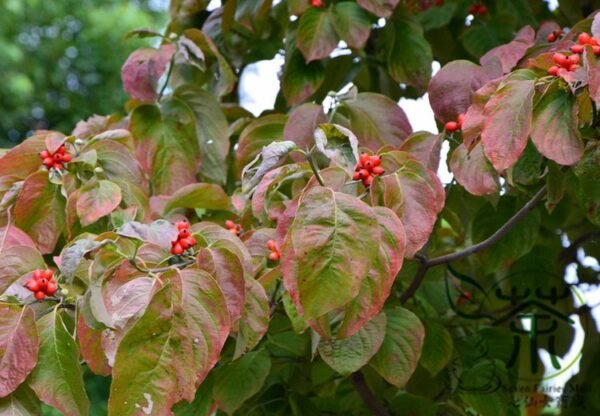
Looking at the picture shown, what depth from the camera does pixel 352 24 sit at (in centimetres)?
161

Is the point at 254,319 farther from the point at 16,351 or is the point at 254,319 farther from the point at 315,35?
the point at 315,35

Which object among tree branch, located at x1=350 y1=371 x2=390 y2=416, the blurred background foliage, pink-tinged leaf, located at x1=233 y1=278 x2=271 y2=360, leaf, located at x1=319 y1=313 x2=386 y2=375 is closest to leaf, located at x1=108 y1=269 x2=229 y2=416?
pink-tinged leaf, located at x1=233 y1=278 x2=271 y2=360

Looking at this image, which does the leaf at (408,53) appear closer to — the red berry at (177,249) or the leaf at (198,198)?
the leaf at (198,198)

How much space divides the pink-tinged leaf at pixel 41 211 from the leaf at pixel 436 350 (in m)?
0.58

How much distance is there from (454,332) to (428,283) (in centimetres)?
10

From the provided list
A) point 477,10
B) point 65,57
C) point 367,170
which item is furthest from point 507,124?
point 65,57

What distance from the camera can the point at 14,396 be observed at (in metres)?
1.12

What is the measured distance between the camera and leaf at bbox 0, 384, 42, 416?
111cm

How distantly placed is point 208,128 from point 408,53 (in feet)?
1.19

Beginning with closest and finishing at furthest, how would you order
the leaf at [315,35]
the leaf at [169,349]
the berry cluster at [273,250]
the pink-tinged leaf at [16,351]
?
the leaf at [169,349] → the pink-tinged leaf at [16,351] → the berry cluster at [273,250] → the leaf at [315,35]

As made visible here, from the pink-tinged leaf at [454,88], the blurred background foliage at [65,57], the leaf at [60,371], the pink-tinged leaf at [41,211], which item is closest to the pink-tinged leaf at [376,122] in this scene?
the pink-tinged leaf at [454,88]

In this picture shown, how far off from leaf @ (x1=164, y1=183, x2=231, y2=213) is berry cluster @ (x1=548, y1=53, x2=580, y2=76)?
576 mm

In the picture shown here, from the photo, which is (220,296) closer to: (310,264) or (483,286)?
(310,264)

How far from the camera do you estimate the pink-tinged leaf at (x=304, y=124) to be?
1465 mm
